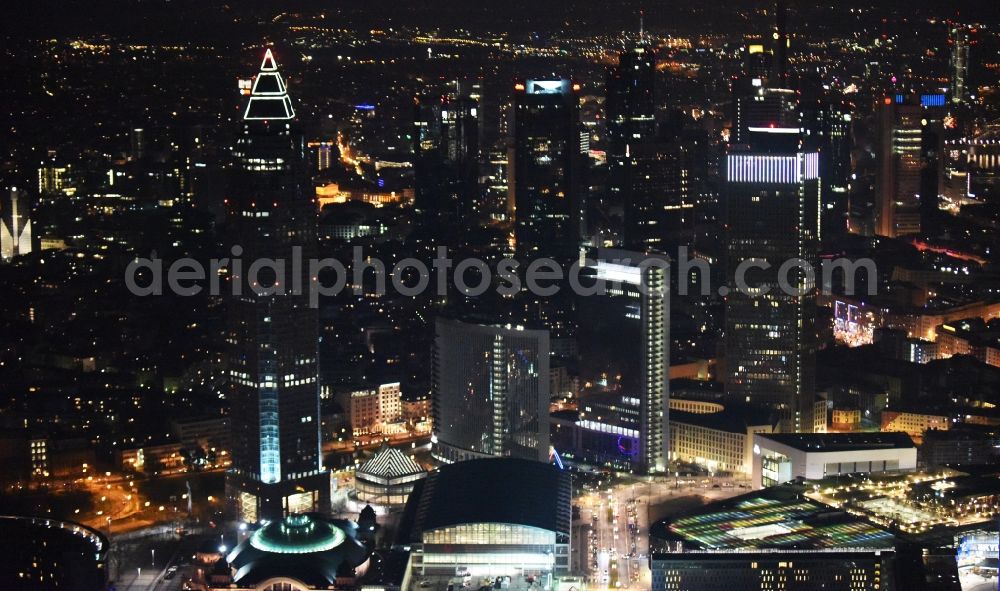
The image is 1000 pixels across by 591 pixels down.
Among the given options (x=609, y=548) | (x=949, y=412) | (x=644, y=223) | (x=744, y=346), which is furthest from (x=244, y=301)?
(x=644, y=223)

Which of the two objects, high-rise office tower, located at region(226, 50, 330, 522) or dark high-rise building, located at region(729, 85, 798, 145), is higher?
dark high-rise building, located at region(729, 85, 798, 145)

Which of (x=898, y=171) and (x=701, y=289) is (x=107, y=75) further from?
(x=898, y=171)

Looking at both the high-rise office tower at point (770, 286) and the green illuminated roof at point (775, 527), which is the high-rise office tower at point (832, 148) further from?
the green illuminated roof at point (775, 527)

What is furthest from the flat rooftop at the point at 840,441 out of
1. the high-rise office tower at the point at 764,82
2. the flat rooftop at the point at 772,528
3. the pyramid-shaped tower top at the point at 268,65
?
the high-rise office tower at the point at 764,82

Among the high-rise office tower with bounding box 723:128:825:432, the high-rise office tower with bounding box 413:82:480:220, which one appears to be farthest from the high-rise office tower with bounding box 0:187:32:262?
the high-rise office tower with bounding box 723:128:825:432

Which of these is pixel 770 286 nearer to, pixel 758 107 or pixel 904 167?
pixel 758 107

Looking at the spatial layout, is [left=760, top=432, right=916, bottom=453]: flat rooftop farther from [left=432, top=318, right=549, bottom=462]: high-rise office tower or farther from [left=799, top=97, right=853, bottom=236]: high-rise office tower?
[left=799, top=97, right=853, bottom=236]: high-rise office tower
